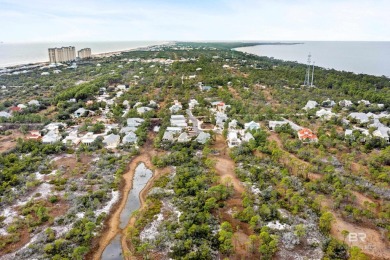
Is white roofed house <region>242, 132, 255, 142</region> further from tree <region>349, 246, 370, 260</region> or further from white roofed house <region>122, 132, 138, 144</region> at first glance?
tree <region>349, 246, 370, 260</region>

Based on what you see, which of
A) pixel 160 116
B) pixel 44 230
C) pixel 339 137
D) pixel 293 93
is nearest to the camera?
pixel 44 230

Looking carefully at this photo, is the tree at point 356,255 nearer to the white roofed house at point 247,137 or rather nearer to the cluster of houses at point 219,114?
the white roofed house at point 247,137

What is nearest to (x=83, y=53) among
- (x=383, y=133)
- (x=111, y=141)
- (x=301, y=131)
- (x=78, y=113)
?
(x=78, y=113)

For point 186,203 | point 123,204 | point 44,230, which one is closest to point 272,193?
point 186,203

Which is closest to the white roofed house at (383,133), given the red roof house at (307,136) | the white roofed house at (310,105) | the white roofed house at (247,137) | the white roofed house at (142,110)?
the red roof house at (307,136)

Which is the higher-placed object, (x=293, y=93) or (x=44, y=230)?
(x=293, y=93)

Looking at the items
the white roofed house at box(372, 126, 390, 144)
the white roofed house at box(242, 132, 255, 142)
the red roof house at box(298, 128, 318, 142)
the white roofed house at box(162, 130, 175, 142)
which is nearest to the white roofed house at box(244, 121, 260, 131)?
the white roofed house at box(242, 132, 255, 142)

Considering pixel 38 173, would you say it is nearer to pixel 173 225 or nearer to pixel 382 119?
pixel 173 225
